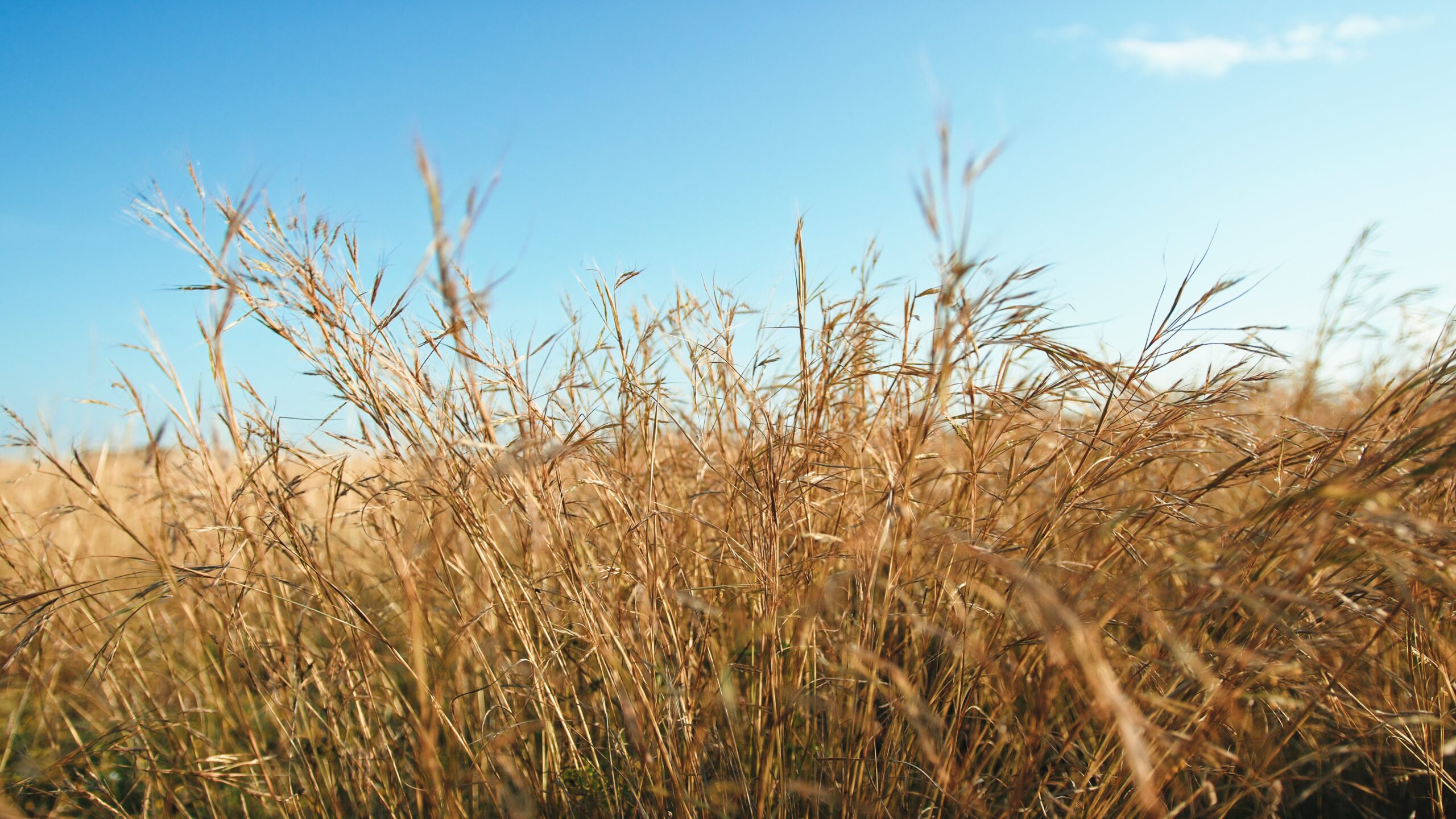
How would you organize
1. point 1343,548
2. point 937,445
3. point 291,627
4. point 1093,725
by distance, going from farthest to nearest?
point 291,627 < point 937,445 < point 1093,725 < point 1343,548

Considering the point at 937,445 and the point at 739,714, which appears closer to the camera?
the point at 739,714

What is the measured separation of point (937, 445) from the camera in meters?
1.83

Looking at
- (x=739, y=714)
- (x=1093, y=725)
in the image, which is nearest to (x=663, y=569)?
(x=739, y=714)

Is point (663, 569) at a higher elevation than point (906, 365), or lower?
lower

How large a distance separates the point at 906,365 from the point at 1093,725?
1.01 m

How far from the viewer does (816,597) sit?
1244mm

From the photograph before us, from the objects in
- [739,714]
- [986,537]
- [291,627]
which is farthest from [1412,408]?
[291,627]

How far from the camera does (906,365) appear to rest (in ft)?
4.59

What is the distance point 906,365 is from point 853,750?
71 cm

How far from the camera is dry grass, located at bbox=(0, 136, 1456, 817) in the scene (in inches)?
46.6

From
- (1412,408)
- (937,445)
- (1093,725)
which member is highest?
(937,445)

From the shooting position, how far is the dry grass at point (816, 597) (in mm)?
1185

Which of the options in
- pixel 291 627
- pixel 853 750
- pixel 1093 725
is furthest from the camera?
pixel 291 627

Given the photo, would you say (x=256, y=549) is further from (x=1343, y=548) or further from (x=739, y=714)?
(x=1343, y=548)
